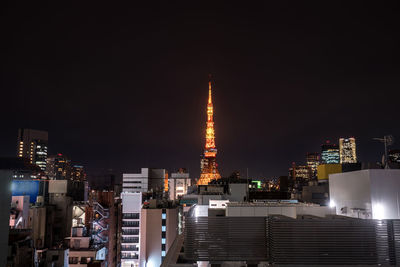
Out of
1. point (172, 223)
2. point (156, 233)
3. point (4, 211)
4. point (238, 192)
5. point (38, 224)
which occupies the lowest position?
point (156, 233)

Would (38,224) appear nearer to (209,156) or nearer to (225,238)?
(225,238)

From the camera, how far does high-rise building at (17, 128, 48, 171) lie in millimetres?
147000

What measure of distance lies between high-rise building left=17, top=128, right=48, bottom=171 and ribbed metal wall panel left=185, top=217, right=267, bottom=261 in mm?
160228

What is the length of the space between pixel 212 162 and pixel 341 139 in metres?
135

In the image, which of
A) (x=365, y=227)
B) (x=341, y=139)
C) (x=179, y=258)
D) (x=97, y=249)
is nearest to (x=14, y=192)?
(x=97, y=249)

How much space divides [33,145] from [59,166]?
85.8 feet

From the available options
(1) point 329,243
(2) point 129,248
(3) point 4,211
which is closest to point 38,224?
(2) point 129,248

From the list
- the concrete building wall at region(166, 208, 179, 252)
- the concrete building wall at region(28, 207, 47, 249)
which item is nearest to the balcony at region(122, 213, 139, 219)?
the concrete building wall at region(166, 208, 179, 252)

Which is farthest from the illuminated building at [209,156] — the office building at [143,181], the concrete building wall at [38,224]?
the concrete building wall at [38,224]

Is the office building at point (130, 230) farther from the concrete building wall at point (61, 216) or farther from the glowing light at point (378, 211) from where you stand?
the glowing light at point (378, 211)

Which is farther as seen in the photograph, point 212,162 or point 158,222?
point 212,162

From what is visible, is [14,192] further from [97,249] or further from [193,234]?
[193,234]

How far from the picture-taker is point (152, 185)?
3994 inches

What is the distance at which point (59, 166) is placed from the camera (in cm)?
17400
